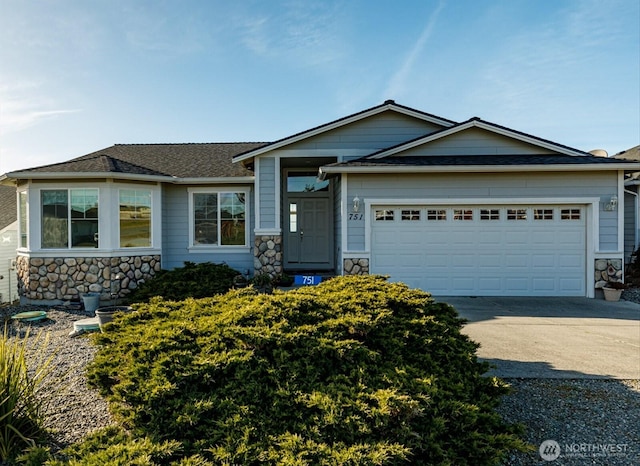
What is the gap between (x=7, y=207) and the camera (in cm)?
1345

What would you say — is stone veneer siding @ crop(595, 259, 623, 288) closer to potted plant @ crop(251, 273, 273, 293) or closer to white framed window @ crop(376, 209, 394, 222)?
white framed window @ crop(376, 209, 394, 222)

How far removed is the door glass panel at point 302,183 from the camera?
10945 mm

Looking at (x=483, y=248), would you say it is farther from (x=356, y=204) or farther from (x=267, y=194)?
(x=267, y=194)

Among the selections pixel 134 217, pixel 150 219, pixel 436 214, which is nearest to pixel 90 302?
pixel 134 217

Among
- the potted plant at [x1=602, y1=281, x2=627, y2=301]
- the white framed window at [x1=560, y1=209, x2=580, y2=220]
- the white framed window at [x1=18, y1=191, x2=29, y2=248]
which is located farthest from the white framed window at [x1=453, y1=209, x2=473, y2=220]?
the white framed window at [x1=18, y1=191, x2=29, y2=248]

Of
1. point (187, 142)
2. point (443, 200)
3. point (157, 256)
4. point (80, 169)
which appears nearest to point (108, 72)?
point (80, 169)

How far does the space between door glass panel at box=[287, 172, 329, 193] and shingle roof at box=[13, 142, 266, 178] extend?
71.1 inches

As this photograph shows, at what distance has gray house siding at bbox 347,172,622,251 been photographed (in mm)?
7828

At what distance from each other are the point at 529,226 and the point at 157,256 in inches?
382

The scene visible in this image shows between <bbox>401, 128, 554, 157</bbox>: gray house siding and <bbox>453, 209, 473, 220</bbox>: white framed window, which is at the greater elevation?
<bbox>401, 128, 554, 157</bbox>: gray house siding

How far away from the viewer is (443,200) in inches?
314

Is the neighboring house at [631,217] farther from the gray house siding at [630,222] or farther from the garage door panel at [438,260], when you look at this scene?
the garage door panel at [438,260]

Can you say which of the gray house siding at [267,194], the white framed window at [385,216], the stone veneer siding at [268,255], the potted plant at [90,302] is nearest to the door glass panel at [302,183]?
the gray house siding at [267,194]
